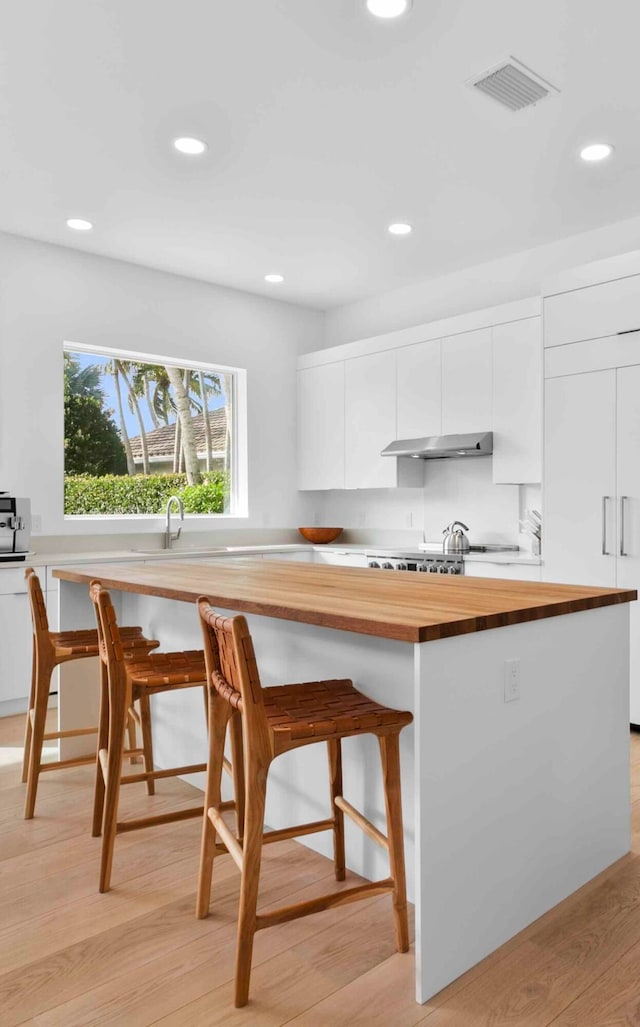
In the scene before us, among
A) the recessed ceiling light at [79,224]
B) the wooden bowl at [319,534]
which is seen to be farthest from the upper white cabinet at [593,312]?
the recessed ceiling light at [79,224]

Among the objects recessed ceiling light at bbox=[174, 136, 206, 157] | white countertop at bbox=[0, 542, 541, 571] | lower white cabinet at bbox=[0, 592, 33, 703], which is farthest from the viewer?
white countertop at bbox=[0, 542, 541, 571]

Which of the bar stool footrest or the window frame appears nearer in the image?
the bar stool footrest

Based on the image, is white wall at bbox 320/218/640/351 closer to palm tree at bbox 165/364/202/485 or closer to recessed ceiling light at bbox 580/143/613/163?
recessed ceiling light at bbox 580/143/613/163

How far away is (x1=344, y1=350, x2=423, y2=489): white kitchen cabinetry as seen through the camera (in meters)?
5.30

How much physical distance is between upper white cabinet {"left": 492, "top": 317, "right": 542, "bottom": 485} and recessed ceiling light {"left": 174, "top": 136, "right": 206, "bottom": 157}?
2.12m

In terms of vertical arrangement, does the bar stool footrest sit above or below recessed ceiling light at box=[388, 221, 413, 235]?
below

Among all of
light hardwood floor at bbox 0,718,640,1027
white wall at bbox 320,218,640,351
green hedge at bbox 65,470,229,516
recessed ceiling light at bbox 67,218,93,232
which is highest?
recessed ceiling light at bbox 67,218,93,232

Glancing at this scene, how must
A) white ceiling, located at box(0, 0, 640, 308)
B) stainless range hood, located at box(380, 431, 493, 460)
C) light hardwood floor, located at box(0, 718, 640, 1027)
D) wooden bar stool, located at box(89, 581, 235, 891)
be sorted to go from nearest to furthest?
light hardwood floor, located at box(0, 718, 640, 1027) < wooden bar stool, located at box(89, 581, 235, 891) < white ceiling, located at box(0, 0, 640, 308) < stainless range hood, located at box(380, 431, 493, 460)

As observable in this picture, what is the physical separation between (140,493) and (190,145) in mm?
2582

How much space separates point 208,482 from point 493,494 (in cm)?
222

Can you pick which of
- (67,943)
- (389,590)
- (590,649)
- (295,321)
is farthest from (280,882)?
(295,321)

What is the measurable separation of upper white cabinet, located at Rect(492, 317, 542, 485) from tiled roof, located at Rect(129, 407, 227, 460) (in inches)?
89.1

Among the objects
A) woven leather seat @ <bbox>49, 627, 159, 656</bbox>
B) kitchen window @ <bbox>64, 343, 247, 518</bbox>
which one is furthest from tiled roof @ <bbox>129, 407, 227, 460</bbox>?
woven leather seat @ <bbox>49, 627, 159, 656</bbox>

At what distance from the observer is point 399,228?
14.5 feet
